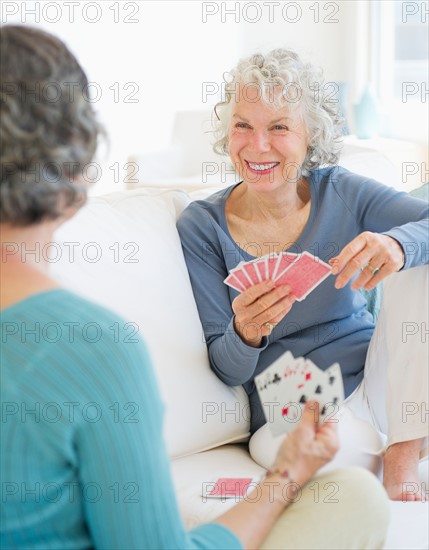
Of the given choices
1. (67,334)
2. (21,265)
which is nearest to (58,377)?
(67,334)

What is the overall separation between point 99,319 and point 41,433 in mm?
147

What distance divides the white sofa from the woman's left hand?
0.34 m

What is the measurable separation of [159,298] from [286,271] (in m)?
0.33

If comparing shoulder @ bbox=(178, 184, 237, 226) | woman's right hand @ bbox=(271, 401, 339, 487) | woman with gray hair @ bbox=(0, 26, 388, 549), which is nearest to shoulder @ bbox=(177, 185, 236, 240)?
shoulder @ bbox=(178, 184, 237, 226)

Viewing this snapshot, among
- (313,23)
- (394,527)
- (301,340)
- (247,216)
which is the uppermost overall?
(313,23)

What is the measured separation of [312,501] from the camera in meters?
1.22

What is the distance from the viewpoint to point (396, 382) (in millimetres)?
1920

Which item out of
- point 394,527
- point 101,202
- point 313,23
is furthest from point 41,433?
point 313,23

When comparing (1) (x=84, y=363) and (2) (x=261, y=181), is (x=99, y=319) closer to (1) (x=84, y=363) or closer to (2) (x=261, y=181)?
(1) (x=84, y=363)

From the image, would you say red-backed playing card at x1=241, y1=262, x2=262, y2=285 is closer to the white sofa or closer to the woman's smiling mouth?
the white sofa

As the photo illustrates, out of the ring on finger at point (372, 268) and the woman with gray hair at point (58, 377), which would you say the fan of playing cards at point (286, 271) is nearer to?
the ring on finger at point (372, 268)

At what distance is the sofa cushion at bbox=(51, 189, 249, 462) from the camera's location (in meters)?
1.83

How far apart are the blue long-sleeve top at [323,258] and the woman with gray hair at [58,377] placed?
873 mm

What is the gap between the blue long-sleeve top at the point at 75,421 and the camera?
3.19ft
